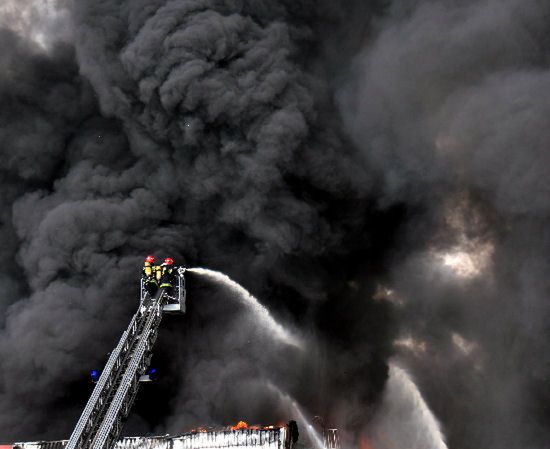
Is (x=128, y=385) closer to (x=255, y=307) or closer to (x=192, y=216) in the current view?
(x=255, y=307)

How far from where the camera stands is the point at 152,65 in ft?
119

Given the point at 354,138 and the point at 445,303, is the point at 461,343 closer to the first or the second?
the point at 445,303

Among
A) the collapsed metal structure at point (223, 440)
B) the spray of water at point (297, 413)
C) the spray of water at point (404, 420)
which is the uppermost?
the spray of water at point (404, 420)

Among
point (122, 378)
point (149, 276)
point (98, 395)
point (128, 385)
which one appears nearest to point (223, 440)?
point (128, 385)

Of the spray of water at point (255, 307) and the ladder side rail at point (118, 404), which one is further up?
the spray of water at point (255, 307)

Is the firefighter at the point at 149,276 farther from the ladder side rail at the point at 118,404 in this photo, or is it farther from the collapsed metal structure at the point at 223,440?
the collapsed metal structure at the point at 223,440

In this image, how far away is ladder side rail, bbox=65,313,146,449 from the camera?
27609 millimetres

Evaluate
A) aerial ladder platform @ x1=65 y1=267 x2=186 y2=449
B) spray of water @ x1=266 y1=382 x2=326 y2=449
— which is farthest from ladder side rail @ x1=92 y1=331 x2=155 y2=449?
spray of water @ x1=266 y1=382 x2=326 y2=449

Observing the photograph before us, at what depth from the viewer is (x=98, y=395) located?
28438 millimetres

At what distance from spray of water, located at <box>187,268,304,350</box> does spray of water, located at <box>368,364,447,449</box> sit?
5404mm

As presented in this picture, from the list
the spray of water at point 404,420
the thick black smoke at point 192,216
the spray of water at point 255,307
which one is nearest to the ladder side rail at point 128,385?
the thick black smoke at point 192,216

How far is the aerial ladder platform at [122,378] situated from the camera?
28016 millimetres

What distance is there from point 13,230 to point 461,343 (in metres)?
22.1

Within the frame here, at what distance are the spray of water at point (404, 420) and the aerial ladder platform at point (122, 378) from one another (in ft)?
42.2
